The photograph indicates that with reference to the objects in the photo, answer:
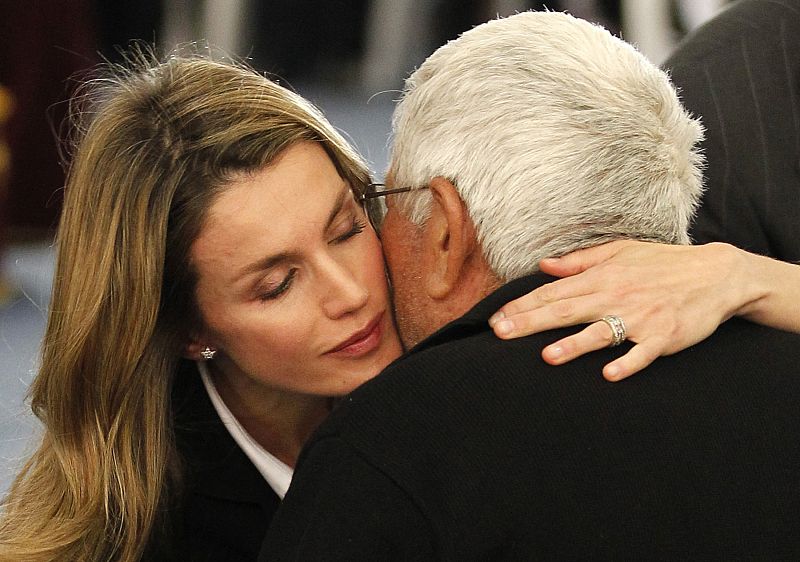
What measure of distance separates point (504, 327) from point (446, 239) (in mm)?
266

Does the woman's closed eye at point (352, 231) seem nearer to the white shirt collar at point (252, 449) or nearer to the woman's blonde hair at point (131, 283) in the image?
the woman's blonde hair at point (131, 283)

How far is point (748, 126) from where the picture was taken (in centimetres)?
236

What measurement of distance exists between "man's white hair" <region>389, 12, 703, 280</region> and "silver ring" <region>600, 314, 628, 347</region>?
13 cm

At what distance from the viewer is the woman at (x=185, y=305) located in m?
1.75

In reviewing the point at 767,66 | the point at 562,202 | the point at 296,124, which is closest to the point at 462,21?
the point at 767,66

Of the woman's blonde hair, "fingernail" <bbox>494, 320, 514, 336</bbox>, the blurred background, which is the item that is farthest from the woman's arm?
the blurred background

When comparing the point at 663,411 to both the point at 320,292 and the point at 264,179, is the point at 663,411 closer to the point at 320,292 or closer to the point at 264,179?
the point at 320,292

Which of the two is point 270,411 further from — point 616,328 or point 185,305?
point 616,328

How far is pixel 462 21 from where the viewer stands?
5.48m

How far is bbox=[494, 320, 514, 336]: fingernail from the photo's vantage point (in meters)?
1.36

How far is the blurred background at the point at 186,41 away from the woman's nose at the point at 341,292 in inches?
69.5

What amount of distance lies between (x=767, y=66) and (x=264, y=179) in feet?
4.03

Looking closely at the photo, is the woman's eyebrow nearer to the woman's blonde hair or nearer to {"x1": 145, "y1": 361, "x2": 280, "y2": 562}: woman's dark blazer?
the woman's blonde hair

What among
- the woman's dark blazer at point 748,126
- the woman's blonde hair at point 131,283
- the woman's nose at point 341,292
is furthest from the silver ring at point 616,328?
the woman's dark blazer at point 748,126
